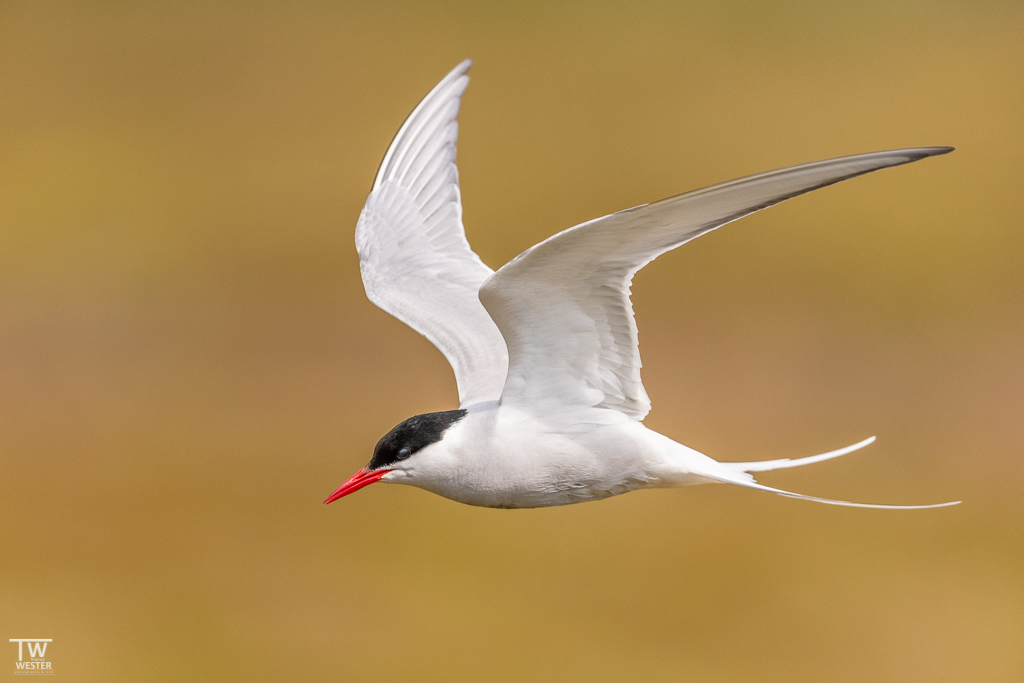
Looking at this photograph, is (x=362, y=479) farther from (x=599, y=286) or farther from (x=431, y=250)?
(x=431, y=250)

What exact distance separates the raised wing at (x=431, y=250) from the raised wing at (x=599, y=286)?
47 cm

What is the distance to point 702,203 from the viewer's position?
1.99m

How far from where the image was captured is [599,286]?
7.86 ft

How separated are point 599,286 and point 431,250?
53.6 inches

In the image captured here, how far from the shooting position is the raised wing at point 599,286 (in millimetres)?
1904

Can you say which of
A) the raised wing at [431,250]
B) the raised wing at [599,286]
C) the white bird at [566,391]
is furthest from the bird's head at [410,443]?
the raised wing at [431,250]

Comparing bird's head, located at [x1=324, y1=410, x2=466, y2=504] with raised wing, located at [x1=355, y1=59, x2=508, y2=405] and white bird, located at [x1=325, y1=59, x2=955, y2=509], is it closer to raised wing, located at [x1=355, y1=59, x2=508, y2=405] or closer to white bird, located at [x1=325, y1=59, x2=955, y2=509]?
white bird, located at [x1=325, y1=59, x2=955, y2=509]

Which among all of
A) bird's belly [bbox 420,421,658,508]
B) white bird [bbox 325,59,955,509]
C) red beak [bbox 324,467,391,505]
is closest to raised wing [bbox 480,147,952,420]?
white bird [bbox 325,59,955,509]

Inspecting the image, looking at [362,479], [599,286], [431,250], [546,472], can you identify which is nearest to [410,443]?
[362,479]

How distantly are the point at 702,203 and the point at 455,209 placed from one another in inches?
73.5

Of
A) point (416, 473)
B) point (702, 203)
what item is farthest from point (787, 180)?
point (416, 473)

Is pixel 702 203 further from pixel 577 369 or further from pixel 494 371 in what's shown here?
pixel 494 371

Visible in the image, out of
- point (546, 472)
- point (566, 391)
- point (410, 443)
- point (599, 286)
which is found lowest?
point (546, 472)

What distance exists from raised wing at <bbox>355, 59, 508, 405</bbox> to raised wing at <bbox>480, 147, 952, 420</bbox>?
468 mm
